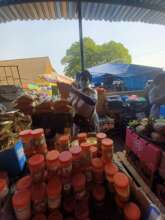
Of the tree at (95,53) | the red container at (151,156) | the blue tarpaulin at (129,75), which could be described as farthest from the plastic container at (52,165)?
the tree at (95,53)

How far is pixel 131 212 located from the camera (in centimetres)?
67

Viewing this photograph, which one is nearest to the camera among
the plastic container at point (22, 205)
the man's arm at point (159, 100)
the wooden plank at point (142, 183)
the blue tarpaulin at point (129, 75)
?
the plastic container at point (22, 205)

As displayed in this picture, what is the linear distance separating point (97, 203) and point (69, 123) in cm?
66

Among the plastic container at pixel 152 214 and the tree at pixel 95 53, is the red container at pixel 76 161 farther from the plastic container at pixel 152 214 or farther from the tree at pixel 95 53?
the tree at pixel 95 53

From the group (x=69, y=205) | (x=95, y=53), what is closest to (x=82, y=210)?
(x=69, y=205)

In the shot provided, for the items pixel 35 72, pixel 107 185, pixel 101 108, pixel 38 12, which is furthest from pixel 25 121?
pixel 35 72

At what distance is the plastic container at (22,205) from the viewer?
626mm

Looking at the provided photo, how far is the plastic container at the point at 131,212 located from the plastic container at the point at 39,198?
0.37m

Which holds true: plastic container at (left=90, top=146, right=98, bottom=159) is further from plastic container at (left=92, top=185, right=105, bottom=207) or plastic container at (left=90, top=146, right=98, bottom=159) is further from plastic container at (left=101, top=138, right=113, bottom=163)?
plastic container at (left=92, top=185, right=105, bottom=207)

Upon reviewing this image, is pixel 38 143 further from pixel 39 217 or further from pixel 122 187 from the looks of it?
pixel 122 187

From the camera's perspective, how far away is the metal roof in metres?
2.52

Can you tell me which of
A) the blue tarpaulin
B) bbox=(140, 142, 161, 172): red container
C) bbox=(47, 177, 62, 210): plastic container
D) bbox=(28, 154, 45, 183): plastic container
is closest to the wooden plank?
bbox=(140, 142, 161, 172): red container

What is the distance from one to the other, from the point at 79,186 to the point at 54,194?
0.39ft

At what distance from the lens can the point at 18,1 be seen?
2432 millimetres
